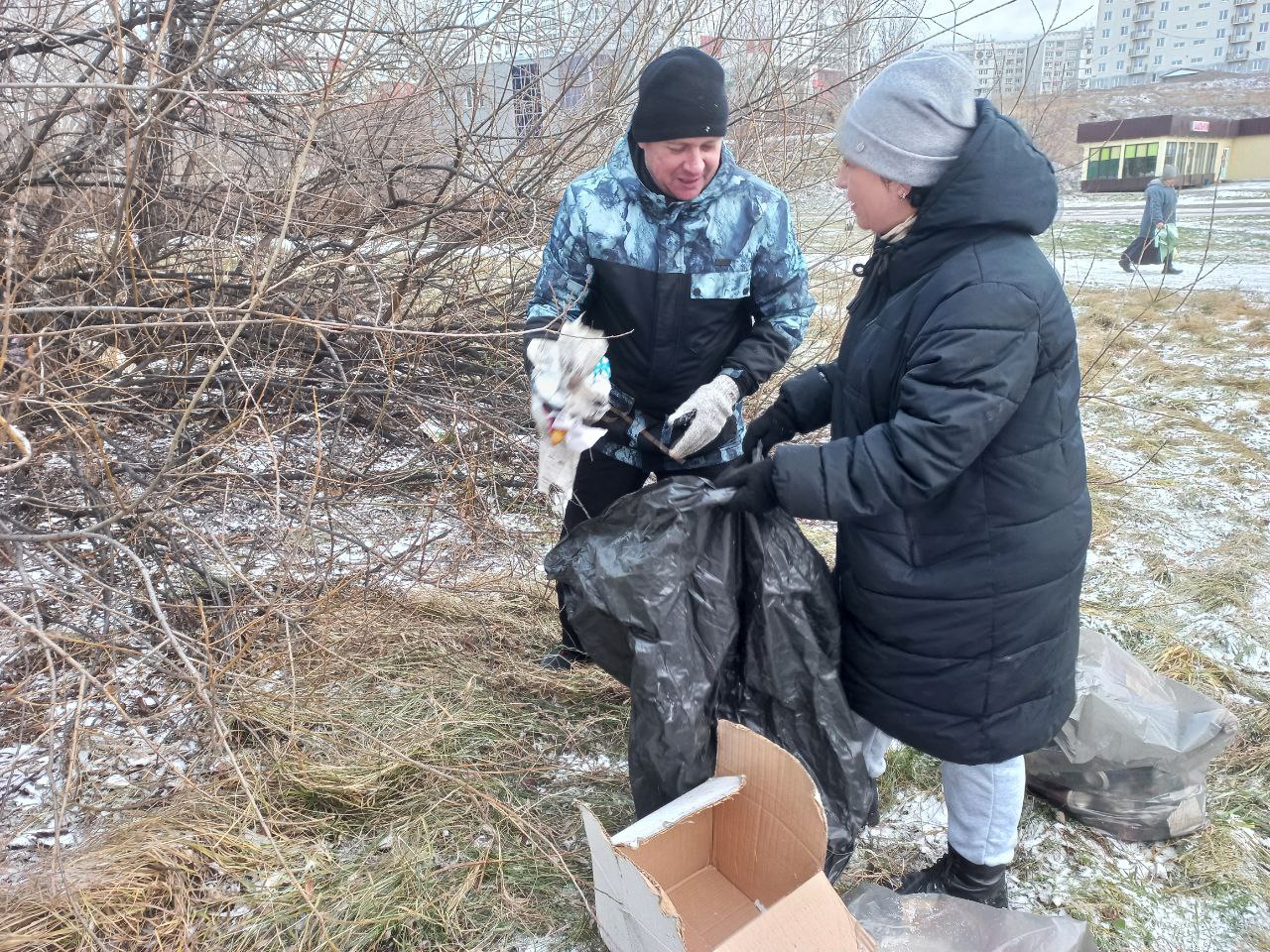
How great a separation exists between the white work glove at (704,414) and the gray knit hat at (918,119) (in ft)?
2.19

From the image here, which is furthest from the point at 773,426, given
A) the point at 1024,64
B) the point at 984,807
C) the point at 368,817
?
the point at 1024,64

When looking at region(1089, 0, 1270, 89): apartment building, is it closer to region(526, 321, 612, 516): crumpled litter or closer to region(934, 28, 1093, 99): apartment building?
region(934, 28, 1093, 99): apartment building

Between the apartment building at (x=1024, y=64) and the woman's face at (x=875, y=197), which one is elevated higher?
the apartment building at (x=1024, y=64)

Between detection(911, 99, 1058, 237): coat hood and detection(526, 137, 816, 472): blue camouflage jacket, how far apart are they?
701 mm

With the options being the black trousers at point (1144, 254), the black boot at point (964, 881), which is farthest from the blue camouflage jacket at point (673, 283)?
the black trousers at point (1144, 254)

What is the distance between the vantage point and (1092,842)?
6.73 ft

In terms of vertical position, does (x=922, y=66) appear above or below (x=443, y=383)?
above

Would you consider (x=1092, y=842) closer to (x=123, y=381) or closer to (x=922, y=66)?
(x=922, y=66)

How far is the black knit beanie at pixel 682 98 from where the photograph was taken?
188 centimetres

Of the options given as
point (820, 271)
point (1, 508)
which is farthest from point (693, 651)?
point (820, 271)

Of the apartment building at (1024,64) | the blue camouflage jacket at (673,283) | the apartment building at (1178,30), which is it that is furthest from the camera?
the apartment building at (1178,30)

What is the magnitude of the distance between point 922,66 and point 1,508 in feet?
8.38

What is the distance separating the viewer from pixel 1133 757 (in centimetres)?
197

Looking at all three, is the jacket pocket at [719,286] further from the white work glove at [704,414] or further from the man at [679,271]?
the white work glove at [704,414]
